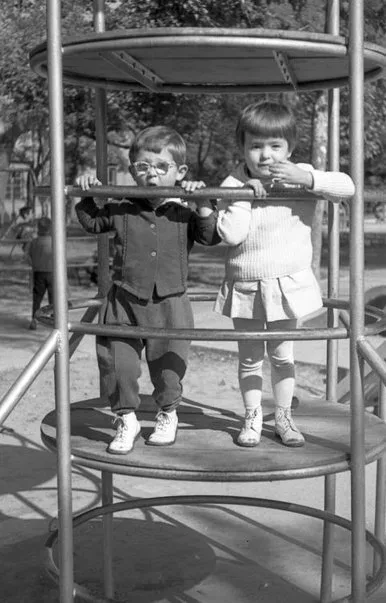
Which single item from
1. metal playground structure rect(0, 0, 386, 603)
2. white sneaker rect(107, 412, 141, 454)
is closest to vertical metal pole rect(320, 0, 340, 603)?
metal playground structure rect(0, 0, 386, 603)

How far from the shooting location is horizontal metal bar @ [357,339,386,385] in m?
2.66

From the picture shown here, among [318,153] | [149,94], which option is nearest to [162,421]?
[318,153]

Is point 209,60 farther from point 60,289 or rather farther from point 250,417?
point 250,417

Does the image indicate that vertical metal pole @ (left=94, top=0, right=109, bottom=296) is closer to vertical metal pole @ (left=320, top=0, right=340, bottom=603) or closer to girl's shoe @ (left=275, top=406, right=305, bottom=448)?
vertical metal pole @ (left=320, top=0, right=340, bottom=603)

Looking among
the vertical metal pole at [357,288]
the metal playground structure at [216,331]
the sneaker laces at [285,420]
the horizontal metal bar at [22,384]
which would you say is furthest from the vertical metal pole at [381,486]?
the horizontal metal bar at [22,384]

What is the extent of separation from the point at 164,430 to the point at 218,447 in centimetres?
18

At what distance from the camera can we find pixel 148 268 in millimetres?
3137

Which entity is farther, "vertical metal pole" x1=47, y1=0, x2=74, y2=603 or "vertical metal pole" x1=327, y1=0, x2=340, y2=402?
"vertical metal pole" x1=327, y1=0, x2=340, y2=402

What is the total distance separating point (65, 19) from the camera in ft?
47.6

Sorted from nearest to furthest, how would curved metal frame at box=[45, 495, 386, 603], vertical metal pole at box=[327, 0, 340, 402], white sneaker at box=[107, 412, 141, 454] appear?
white sneaker at box=[107, 412, 141, 454] < curved metal frame at box=[45, 495, 386, 603] < vertical metal pole at box=[327, 0, 340, 402]

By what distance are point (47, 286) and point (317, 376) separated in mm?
4661

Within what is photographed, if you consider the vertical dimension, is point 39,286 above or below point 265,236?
below

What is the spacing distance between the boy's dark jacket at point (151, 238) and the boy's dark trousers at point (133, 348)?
53 mm

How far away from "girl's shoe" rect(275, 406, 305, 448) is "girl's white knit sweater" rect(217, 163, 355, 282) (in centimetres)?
43
